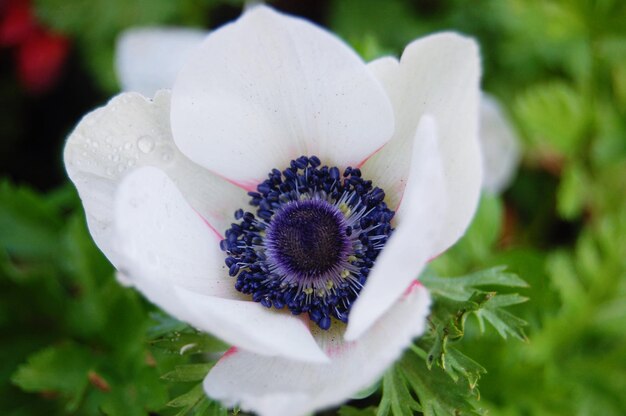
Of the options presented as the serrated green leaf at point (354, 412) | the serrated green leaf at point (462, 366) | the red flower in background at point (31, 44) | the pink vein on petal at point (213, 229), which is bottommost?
the red flower in background at point (31, 44)

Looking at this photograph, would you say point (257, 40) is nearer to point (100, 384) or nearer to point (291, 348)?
point (291, 348)

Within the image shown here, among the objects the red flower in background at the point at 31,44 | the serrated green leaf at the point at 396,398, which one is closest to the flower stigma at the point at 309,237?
the serrated green leaf at the point at 396,398

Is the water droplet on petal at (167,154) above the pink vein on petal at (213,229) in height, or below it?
above

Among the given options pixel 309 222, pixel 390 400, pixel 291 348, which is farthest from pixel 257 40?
pixel 390 400

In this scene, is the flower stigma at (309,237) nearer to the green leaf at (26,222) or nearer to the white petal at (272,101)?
the white petal at (272,101)

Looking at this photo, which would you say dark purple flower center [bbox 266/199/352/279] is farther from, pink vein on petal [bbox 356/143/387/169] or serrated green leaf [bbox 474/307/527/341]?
serrated green leaf [bbox 474/307/527/341]

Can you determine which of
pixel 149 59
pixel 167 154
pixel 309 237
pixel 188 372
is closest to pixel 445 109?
pixel 309 237
